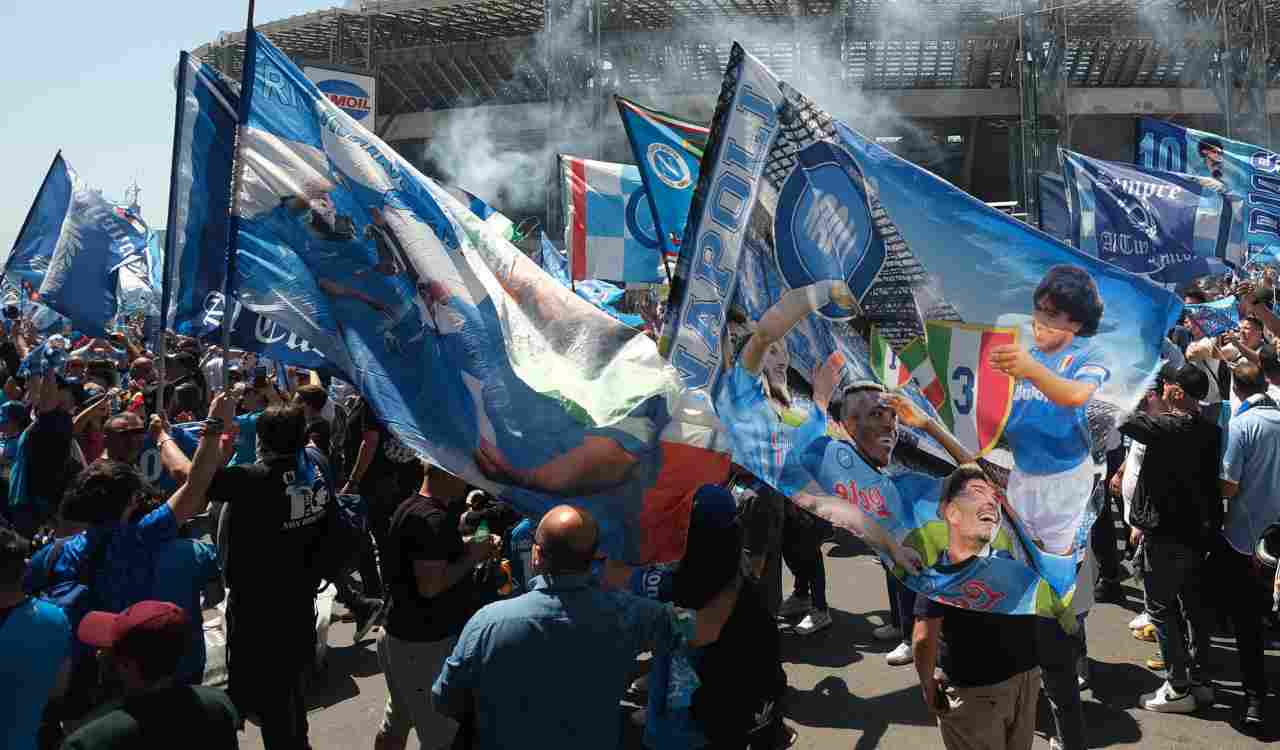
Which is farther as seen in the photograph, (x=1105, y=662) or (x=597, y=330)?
(x=1105, y=662)

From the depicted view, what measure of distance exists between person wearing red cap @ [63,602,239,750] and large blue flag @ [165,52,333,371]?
2.19m

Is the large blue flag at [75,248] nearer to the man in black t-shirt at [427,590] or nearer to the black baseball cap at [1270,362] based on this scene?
the man in black t-shirt at [427,590]

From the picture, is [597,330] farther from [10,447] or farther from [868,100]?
[868,100]

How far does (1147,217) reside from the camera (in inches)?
285

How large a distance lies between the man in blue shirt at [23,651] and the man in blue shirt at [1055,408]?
2.70 metres

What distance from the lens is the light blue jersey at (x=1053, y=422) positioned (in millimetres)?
3064

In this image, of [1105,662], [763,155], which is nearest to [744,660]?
[763,155]

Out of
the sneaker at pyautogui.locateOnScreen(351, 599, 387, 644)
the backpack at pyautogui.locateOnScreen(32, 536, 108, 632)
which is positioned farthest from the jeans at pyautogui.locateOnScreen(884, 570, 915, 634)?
the backpack at pyautogui.locateOnScreen(32, 536, 108, 632)

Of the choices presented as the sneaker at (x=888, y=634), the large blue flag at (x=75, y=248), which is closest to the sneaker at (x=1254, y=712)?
the sneaker at (x=888, y=634)

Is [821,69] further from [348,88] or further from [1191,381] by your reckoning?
[1191,381]

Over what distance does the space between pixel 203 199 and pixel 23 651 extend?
7.96 ft

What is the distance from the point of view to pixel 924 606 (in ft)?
10.5

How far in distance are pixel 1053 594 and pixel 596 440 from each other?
139 centimetres

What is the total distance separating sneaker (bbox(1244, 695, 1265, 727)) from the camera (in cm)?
454
